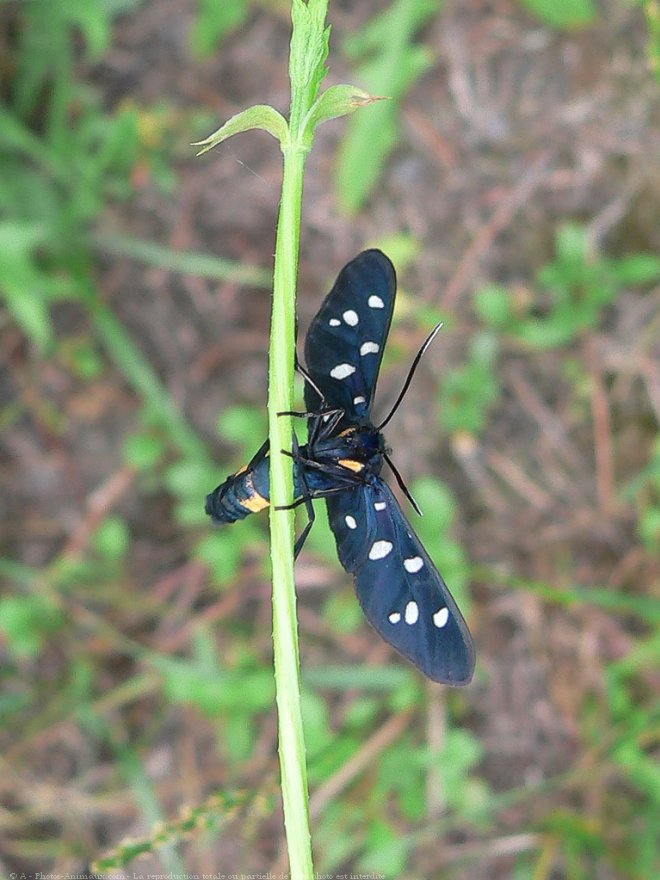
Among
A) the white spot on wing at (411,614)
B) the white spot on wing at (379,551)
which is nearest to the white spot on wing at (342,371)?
the white spot on wing at (379,551)

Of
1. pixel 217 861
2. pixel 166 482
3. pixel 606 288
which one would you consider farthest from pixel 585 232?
pixel 217 861

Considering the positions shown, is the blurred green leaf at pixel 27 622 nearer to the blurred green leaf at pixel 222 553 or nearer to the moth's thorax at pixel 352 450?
the blurred green leaf at pixel 222 553

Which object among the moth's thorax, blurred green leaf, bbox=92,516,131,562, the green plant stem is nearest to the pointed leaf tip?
the green plant stem

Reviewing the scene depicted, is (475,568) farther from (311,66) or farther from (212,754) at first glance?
(311,66)

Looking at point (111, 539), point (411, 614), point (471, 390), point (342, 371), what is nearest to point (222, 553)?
point (111, 539)

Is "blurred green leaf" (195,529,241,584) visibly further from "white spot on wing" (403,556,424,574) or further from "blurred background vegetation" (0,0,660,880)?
"white spot on wing" (403,556,424,574)

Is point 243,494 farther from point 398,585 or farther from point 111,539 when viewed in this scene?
point 111,539

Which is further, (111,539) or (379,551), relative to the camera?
(111,539)
